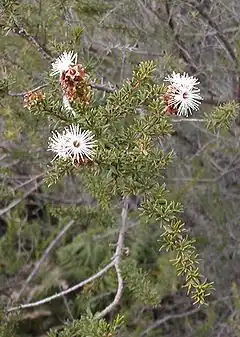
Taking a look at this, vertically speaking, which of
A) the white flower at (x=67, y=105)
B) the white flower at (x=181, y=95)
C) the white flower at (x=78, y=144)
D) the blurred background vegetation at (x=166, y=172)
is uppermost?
the blurred background vegetation at (x=166, y=172)

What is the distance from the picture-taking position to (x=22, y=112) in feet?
9.10

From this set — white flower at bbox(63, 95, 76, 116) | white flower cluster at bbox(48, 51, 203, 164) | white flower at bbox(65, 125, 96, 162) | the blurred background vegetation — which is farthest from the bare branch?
white flower at bbox(65, 125, 96, 162)

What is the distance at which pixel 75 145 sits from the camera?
4.99 ft

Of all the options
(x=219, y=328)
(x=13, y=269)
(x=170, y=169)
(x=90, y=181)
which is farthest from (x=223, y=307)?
(x=90, y=181)

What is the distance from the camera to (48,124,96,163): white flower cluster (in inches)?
59.9

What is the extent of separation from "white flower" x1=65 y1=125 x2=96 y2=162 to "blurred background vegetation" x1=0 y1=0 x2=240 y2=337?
0.51 m

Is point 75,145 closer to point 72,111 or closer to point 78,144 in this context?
point 78,144

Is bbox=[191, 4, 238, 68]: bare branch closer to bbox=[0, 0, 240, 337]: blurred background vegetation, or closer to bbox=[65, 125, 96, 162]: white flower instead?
bbox=[0, 0, 240, 337]: blurred background vegetation

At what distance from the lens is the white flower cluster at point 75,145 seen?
152 centimetres

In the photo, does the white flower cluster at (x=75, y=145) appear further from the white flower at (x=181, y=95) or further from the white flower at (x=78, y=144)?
the white flower at (x=181, y=95)

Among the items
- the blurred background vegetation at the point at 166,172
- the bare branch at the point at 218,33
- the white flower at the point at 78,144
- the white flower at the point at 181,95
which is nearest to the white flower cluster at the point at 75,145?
the white flower at the point at 78,144

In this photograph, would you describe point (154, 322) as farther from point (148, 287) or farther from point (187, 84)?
point (187, 84)

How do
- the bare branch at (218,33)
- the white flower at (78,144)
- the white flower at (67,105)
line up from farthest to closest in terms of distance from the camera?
the bare branch at (218,33)
the white flower at (67,105)
the white flower at (78,144)

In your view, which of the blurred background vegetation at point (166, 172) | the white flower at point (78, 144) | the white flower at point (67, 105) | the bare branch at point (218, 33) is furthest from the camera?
the bare branch at point (218, 33)
